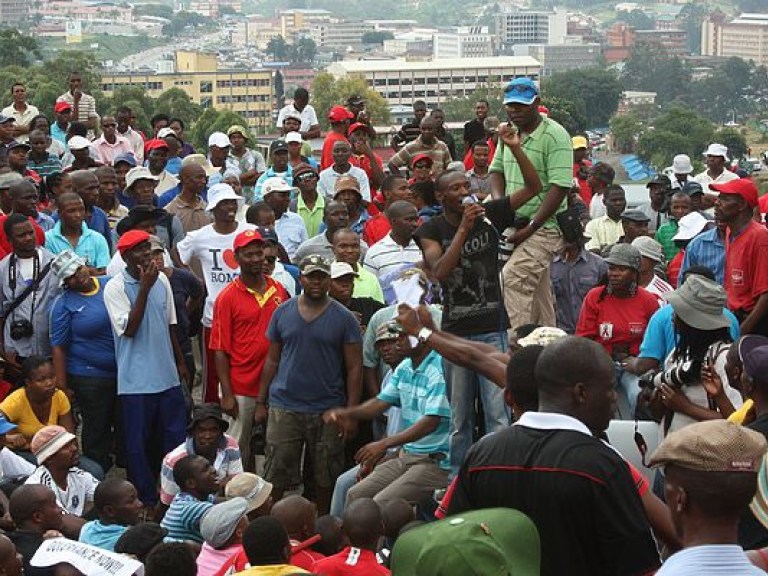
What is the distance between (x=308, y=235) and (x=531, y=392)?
7905 mm

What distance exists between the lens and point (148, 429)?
9477 mm

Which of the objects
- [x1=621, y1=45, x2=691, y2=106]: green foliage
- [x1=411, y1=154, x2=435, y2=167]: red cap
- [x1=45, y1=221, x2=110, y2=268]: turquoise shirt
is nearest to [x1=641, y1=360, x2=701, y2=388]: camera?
[x1=45, y1=221, x2=110, y2=268]: turquoise shirt

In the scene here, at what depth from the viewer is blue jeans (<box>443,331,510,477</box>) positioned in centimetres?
796

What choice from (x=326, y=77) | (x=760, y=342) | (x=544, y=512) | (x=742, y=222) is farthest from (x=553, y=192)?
(x=326, y=77)

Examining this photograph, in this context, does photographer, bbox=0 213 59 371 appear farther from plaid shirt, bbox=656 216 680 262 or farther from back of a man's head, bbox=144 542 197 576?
plaid shirt, bbox=656 216 680 262

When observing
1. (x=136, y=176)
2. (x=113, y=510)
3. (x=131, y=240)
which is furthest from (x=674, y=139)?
(x=113, y=510)

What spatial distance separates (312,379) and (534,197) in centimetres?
172

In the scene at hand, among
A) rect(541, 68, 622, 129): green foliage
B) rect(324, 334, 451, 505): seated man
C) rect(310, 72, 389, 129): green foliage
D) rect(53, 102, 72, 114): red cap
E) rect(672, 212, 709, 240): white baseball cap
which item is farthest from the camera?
rect(310, 72, 389, 129): green foliage

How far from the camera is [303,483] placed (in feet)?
30.7

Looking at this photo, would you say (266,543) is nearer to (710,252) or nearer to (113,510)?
(113,510)

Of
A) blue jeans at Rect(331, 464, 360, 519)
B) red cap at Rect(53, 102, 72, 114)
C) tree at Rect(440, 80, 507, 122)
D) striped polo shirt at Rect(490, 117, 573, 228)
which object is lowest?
tree at Rect(440, 80, 507, 122)

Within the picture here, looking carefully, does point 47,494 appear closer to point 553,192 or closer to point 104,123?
point 553,192

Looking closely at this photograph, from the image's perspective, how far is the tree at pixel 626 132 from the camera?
10281cm

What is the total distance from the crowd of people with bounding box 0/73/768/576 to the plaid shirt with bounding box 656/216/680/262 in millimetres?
28
